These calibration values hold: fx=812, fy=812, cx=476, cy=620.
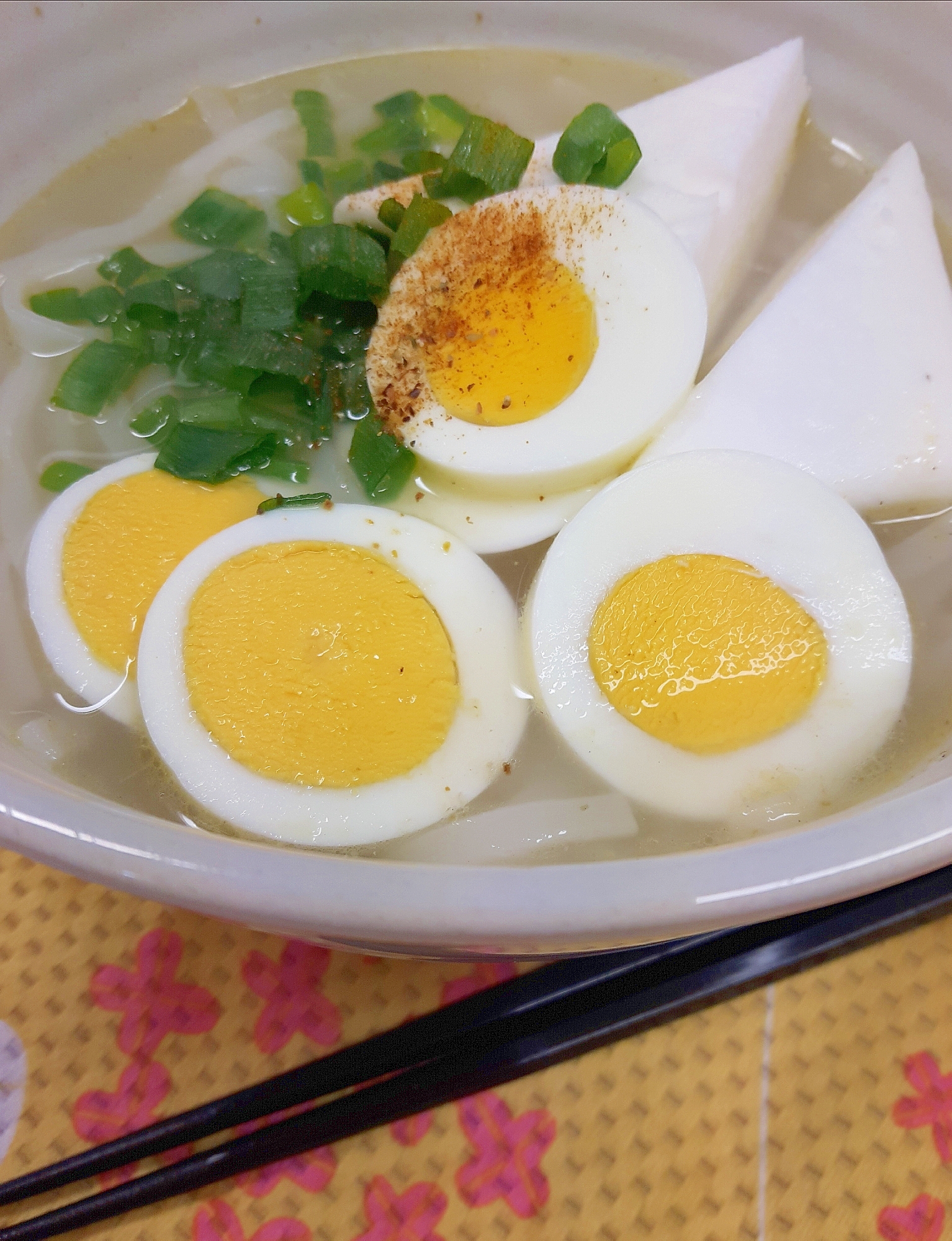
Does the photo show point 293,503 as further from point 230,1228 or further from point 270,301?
point 230,1228

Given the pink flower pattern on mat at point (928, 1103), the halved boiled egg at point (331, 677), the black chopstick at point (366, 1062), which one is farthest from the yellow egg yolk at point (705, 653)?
the pink flower pattern on mat at point (928, 1103)

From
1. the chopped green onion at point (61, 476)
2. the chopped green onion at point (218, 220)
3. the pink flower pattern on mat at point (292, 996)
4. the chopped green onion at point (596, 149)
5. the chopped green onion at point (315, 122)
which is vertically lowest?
the pink flower pattern on mat at point (292, 996)

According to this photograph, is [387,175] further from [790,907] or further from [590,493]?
[790,907]

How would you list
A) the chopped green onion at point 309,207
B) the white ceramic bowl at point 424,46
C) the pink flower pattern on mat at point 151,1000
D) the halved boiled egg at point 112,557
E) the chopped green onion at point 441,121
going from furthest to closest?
the chopped green onion at point 441,121 < the chopped green onion at point 309,207 < the halved boiled egg at point 112,557 < the pink flower pattern on mat at point 151,1000 < the white ceramic bowl at point 424,46

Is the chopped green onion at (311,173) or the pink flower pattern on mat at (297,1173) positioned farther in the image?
the chopped green onion at (311,173)

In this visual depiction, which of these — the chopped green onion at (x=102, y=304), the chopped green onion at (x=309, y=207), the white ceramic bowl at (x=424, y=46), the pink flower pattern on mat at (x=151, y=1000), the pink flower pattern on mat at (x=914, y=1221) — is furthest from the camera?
the chopped green onion at (x=309, y=207)

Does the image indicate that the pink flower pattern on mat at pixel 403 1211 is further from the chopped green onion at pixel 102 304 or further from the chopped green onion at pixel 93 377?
the chopped green onion at pixel 102 304

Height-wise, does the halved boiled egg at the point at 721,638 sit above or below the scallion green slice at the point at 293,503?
above

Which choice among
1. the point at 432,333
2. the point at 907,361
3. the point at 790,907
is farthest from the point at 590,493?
the point at 790,907
